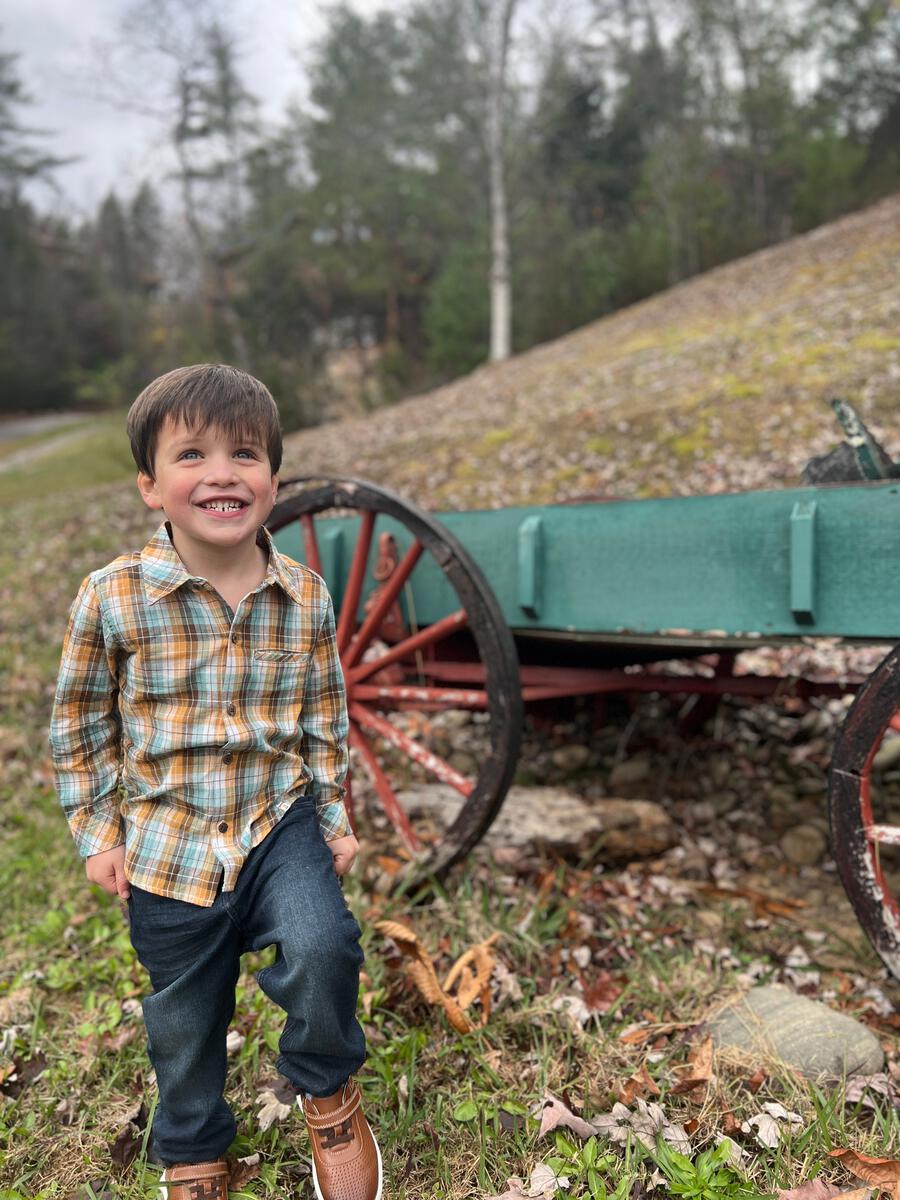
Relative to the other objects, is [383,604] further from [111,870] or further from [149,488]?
[111,870]

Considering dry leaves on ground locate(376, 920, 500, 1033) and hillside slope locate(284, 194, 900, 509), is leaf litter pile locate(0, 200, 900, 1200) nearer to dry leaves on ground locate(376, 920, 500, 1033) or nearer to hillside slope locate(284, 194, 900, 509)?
dry leaves on ground locate(376, 920, 500, 1033)

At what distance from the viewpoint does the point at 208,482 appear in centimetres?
156

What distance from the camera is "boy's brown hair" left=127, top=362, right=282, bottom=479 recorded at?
1.55 metres

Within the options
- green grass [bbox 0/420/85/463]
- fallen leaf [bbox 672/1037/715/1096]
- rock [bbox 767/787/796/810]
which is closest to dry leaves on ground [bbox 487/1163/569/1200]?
fallen leaf [bbox 672/1037/715/1096]

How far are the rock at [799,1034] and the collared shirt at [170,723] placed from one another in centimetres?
132

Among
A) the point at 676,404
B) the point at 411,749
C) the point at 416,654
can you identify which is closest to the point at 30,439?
the point at 676,404

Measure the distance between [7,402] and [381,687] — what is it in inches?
1146

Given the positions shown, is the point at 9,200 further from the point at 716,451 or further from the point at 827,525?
the point at 827,525

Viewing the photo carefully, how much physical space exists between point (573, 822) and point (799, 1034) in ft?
3.87

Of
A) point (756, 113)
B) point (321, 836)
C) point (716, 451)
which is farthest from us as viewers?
point (756, 113)

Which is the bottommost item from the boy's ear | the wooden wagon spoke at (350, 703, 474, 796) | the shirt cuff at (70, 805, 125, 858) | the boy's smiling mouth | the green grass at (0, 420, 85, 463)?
the wooden wagon spoke at (350, 703, 474, 796)

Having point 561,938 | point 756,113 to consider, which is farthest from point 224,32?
point 561,938

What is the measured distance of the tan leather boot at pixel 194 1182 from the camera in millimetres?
1646

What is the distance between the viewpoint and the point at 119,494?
34.6 ft
